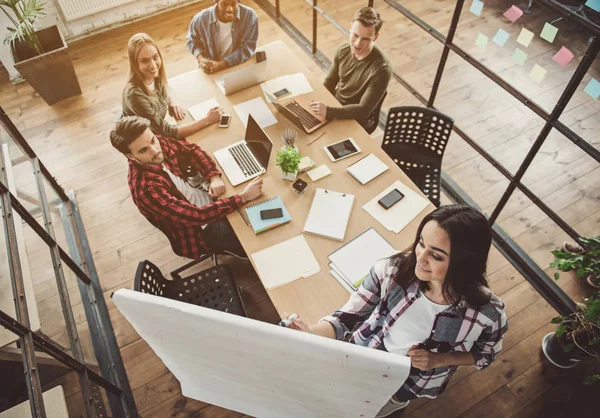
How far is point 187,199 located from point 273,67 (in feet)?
4.23

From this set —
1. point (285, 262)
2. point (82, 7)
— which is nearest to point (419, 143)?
point (285, 262)

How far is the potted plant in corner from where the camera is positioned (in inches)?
143

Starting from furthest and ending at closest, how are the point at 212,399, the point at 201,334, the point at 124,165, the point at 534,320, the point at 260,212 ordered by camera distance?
the point at 124,165 → the point at 534,320 → the point at 260,212 → the point at 212,399 → the point at 201,334

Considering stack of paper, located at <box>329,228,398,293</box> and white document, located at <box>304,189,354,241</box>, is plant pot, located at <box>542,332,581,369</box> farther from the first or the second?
white document, located at <box>304,189,354,241</box>

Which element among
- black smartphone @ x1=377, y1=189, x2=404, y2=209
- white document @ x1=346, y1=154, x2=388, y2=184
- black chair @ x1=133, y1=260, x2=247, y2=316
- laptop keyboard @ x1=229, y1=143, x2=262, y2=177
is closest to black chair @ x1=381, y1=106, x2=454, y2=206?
white document @ x1=346, y1=154, x2=388, y2=184

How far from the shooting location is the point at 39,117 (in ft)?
13.1

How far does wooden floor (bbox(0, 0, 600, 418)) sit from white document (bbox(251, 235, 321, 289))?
76cm

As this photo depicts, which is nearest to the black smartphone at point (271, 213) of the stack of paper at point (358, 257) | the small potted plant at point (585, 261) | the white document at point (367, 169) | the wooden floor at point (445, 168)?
the stack of paper at point (358, 257)

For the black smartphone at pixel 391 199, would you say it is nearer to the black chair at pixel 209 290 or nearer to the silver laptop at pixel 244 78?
the black chair at pixel 209 290

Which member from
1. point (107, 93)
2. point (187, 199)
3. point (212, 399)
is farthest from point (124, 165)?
point (212, 399)

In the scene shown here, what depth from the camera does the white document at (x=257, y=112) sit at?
272 cm

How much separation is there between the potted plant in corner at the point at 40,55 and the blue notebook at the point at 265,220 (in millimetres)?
2894

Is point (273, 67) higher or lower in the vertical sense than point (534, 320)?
higher

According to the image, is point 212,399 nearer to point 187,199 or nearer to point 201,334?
point 201,334
